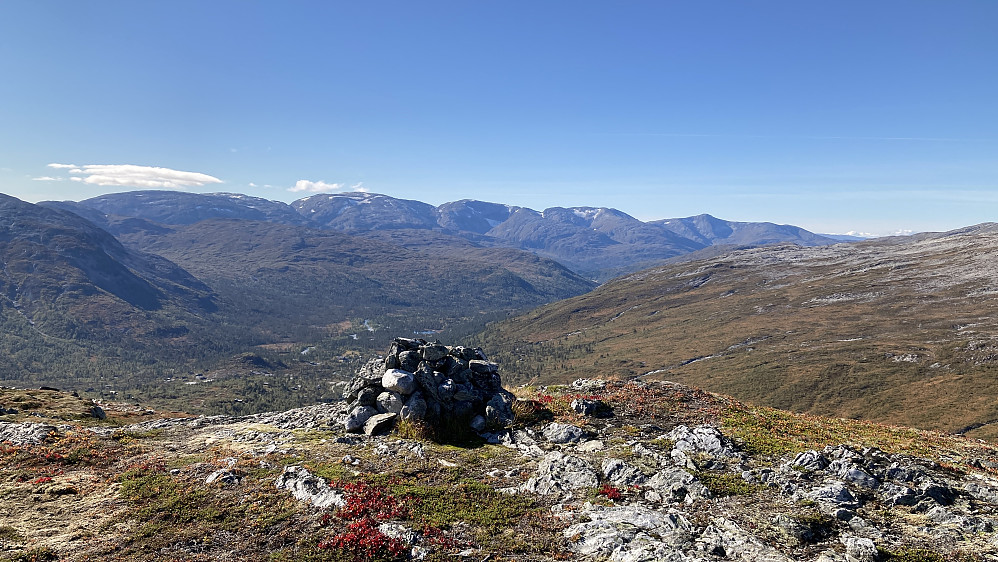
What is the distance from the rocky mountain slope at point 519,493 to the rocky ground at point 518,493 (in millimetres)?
99

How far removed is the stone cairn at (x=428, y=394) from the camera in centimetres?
3156

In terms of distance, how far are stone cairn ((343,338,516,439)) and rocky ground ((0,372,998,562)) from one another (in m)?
1.19

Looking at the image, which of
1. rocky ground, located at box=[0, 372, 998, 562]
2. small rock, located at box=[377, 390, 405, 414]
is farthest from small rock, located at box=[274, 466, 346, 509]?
small rock, located at box=[377, 390, 405, 414]

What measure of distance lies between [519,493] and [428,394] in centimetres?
1242

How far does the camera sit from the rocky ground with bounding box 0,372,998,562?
17094mm

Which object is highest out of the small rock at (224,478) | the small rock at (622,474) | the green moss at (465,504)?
the small rock at (622,474)

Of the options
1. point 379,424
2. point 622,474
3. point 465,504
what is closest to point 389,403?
point 379,424

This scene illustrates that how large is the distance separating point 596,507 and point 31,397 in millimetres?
64534

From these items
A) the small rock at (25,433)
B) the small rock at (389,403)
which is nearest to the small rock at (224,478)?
the small rock at (389,403)

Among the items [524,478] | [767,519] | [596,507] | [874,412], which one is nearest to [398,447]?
[524,478]

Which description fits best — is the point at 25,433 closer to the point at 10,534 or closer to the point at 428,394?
the point at 10,534

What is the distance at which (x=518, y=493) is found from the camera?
2222cm

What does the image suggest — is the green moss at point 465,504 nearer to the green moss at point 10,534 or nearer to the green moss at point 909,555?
the green moss at point 909,555

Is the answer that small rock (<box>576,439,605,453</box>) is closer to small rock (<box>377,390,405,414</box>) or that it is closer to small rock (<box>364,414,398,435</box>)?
small rock (<box>377,390,405,414</box>)
